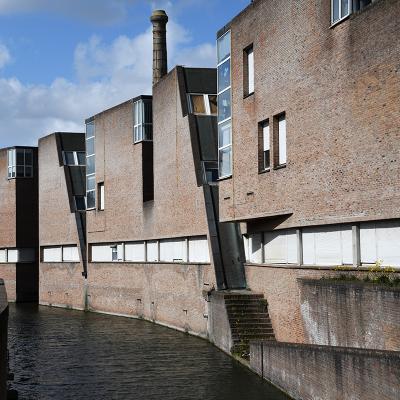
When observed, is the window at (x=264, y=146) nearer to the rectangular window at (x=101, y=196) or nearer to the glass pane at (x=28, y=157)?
the rectangular window at (x=101, y=196)

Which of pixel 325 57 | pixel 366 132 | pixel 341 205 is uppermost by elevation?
pixel 325 57

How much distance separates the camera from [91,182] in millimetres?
47156

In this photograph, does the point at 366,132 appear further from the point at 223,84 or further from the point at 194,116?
the point at 194,116

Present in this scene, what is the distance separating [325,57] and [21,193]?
39669 mm

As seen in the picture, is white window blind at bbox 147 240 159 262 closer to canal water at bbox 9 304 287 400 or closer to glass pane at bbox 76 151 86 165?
canal water at bbox 9 304 287 400

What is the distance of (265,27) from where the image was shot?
85.1 feet

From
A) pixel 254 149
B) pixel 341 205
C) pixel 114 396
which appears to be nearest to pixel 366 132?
pixel 341 205

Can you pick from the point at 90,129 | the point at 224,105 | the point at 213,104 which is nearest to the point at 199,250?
the point at 213,104

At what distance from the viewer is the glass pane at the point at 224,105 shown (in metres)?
28.8

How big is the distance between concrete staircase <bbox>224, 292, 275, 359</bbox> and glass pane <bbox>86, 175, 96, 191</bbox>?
20340mm

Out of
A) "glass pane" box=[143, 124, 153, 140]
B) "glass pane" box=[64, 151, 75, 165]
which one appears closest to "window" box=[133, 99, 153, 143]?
"glass pane" box=[143, 124, 153, 140]

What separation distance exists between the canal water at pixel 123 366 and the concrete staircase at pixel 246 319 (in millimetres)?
→ 740

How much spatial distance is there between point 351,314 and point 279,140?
27.4 feet

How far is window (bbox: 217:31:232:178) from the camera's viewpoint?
28.8 metres
